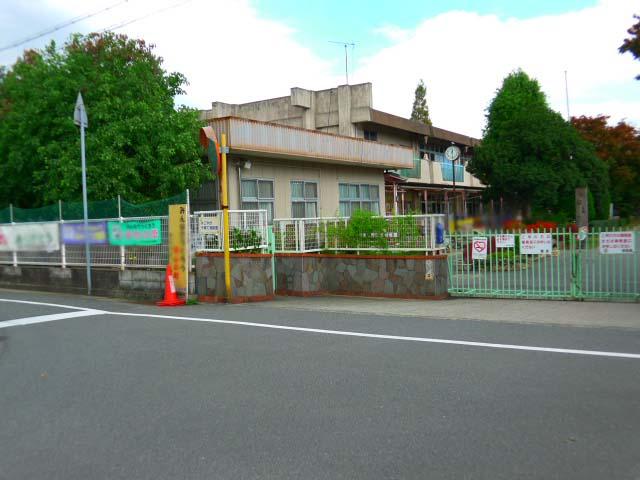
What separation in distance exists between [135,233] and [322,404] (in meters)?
10.7

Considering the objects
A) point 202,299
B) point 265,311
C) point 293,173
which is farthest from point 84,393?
point 293,173

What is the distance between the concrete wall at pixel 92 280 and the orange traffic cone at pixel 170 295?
55 centimetres

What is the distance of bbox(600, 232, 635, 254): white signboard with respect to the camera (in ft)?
37.8

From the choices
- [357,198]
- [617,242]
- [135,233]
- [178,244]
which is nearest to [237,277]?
[178,244]

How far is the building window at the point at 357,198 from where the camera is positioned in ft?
82.5

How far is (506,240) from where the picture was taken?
12.7 meters

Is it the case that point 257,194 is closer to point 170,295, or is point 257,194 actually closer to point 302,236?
point 302,236

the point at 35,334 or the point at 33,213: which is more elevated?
the point at 33,213

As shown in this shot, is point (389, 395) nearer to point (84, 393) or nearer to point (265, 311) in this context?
point (84, 393)

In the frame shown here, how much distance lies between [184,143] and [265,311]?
25.7ft

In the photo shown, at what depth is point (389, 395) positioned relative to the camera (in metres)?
5.84

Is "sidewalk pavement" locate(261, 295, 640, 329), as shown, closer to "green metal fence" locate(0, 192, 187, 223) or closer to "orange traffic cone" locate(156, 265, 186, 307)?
"orange traffic cone" locate(156, 265, 186, 307)

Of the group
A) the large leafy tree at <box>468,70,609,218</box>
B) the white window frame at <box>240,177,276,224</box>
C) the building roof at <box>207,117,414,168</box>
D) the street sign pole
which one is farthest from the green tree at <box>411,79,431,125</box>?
the street sign pole

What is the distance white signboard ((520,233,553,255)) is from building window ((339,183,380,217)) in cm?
1219
